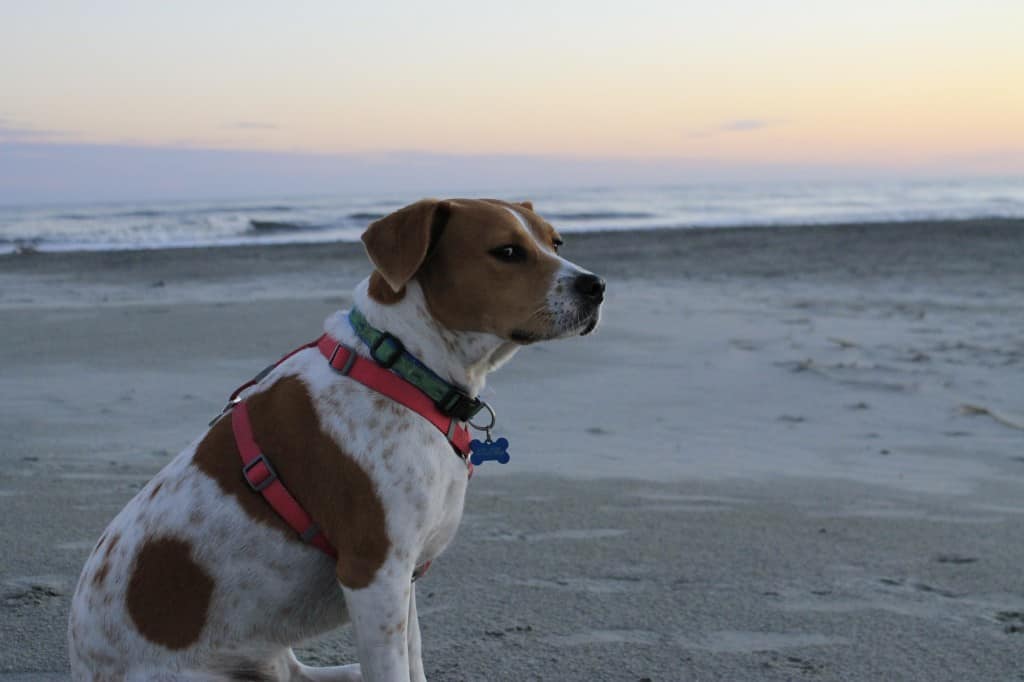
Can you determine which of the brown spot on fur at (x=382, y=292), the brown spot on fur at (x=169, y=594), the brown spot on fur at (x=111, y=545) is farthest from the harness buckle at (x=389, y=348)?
the brown spot on fur at (x=111, y=545)

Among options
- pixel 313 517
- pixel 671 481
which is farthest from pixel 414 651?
pixel 671 481

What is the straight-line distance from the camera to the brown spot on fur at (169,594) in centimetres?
262

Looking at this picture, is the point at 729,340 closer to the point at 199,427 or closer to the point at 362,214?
the point at 199,427

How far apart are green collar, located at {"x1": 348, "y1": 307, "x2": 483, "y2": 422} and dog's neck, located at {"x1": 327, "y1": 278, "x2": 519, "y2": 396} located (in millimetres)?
33

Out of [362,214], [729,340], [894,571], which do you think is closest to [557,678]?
[894,571]

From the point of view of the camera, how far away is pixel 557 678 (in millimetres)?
3262

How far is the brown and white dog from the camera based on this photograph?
2.63 metres

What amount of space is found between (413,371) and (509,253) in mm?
475

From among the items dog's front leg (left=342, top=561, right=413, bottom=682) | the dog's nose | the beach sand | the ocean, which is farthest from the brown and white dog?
the ocean

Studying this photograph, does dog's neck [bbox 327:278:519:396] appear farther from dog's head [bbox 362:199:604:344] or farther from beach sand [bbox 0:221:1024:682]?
beach sand [bbox 0:221:1024:682]

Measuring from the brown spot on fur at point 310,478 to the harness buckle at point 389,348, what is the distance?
0.73ft

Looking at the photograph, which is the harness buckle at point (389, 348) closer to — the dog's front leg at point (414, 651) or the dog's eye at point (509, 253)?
the dog's eye at point (509, 253)

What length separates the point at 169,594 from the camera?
8.64 ft

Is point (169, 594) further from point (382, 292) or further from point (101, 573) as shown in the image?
point (382, 292)
